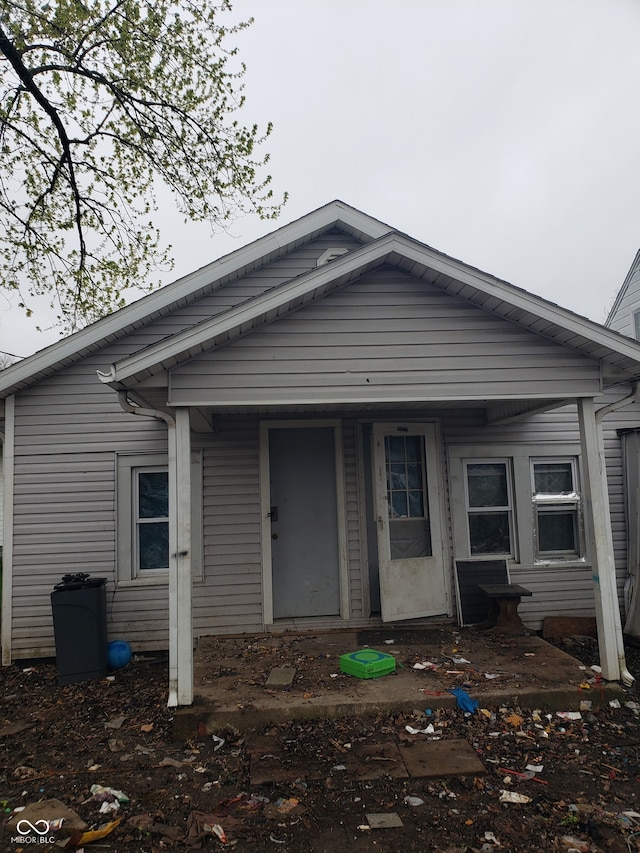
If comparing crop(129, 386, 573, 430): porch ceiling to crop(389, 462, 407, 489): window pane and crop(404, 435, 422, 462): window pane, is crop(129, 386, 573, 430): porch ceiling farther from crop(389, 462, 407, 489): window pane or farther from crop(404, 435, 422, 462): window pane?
crop(389, 462, 407, 489): window pane

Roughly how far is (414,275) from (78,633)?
5154 millimetres

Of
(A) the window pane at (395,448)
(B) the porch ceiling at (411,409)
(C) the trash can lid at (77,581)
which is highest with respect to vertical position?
(B) the porch ceiling at (411,409)

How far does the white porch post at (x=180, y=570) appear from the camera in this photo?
14.7ft

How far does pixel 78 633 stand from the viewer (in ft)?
19.9

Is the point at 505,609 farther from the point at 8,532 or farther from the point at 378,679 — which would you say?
the point at 8,532

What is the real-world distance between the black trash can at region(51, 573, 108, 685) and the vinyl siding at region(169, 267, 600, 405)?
2.90 m

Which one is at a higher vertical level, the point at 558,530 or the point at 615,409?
the point at 615,409

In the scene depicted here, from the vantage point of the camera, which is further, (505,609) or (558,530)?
(558,530)

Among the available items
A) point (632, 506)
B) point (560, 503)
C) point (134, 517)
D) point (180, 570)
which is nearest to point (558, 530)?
point (560, 503)

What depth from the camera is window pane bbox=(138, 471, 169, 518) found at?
6945 millimetres

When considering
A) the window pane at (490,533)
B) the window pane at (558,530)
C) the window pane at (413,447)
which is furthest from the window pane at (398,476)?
the window pane at (558,530)

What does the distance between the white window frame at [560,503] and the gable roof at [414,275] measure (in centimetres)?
241

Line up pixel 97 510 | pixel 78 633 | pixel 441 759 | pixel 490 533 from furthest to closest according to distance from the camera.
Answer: pixel 490 533
pixel 97 510
pixel 78 633
pixel 441 759

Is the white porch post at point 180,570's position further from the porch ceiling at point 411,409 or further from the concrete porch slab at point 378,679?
the porch ceiling at point 411,409
